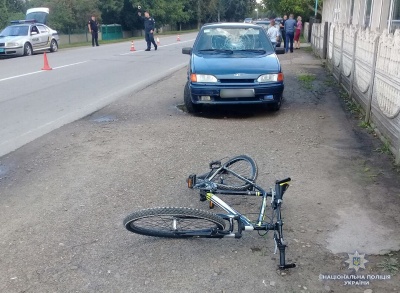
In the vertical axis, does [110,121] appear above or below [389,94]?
below

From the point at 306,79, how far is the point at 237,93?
18.9 feet

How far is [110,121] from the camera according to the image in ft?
26.9

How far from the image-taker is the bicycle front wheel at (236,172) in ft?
13.5

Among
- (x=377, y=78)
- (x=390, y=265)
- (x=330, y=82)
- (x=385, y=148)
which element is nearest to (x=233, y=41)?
(x=377, y=78)

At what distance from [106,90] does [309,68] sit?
7.73 metres

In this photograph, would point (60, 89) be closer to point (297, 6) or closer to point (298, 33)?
point (298, 33)

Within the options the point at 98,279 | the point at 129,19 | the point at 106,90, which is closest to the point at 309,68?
the point at 106,90

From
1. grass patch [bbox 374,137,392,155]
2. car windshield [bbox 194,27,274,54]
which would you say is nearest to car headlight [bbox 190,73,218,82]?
car windshield [bbox 194,27,274,54]

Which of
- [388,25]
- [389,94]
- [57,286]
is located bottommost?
[57,286]

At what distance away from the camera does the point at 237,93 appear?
→ 7.75 meters

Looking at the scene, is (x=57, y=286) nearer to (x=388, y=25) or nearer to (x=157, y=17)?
(x=388, y=25)

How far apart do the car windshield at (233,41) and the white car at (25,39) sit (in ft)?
53.1

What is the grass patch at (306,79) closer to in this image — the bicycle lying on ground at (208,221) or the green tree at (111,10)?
the bicycle lying on ground at (208,221)

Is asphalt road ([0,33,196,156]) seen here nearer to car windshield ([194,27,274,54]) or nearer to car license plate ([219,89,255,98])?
car windshield ([194,27,274,54])
